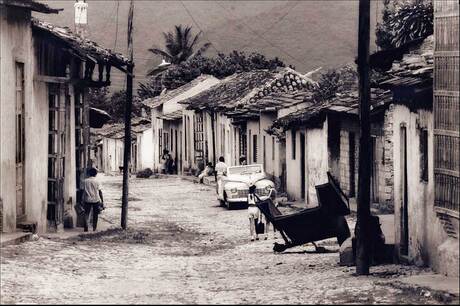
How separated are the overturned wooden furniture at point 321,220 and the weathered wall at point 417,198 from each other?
127cm

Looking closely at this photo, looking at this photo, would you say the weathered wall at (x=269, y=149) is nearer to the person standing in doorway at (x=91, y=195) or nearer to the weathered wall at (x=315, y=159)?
the weathered wall at (x=315, y=159)

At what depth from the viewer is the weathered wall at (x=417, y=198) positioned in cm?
1488

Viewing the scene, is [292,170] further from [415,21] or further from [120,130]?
[120,130]

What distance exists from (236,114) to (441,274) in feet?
94.6

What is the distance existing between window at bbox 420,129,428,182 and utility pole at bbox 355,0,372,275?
0.77 metres

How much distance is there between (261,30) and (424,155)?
141 meters

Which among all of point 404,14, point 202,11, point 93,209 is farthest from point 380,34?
point 202,11

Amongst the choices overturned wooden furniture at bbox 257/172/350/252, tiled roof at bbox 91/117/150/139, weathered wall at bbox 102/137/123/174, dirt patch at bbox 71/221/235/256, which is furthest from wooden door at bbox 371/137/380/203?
weathered wall at bbox 102/137/123/174

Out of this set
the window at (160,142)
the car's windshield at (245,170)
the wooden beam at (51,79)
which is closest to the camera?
the wooden beam at (51,79)

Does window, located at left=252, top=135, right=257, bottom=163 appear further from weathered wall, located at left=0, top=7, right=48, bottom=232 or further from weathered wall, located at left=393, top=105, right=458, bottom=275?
weathered wall, located at left=393, top=105, right=458, bottom=275

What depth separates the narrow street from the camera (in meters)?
13.4

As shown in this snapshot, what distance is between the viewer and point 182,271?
1770 cm

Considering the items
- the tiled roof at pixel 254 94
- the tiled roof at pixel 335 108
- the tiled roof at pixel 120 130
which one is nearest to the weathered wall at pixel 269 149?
the tiled roof at pixel 254 94

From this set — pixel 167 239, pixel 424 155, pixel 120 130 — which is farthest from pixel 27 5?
pixel 120 130
